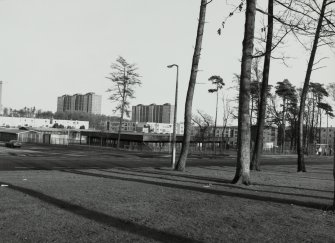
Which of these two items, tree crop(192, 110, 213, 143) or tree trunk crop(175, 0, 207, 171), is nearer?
tree trunk crop(175, 0, 207, 171)

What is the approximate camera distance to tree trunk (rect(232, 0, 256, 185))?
12664mm

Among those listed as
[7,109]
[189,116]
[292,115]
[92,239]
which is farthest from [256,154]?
[7,109]

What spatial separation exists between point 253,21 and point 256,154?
935 cm

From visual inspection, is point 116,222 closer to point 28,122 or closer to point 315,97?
point 315,97

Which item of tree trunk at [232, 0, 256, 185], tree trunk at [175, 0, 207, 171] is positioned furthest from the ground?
tree trunk at [175, 0, 207, 171]

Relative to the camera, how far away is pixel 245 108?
1280 cm

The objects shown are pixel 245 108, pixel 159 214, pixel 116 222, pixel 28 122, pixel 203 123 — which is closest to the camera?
pixel 116 222

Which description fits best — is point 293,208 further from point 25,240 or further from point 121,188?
point 25,240

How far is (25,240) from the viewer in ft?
18.3

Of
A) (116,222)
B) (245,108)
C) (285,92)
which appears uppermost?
(285,92)

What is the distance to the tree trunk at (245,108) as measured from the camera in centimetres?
1266

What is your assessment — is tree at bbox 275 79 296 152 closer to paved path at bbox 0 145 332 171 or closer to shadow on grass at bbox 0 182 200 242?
paved path at bbox 0 145 332 171

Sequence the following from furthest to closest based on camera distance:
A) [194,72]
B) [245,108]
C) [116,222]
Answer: [194,72], [245,108], [116,222]

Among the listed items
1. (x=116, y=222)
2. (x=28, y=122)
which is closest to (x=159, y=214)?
(x=116, y=222)
